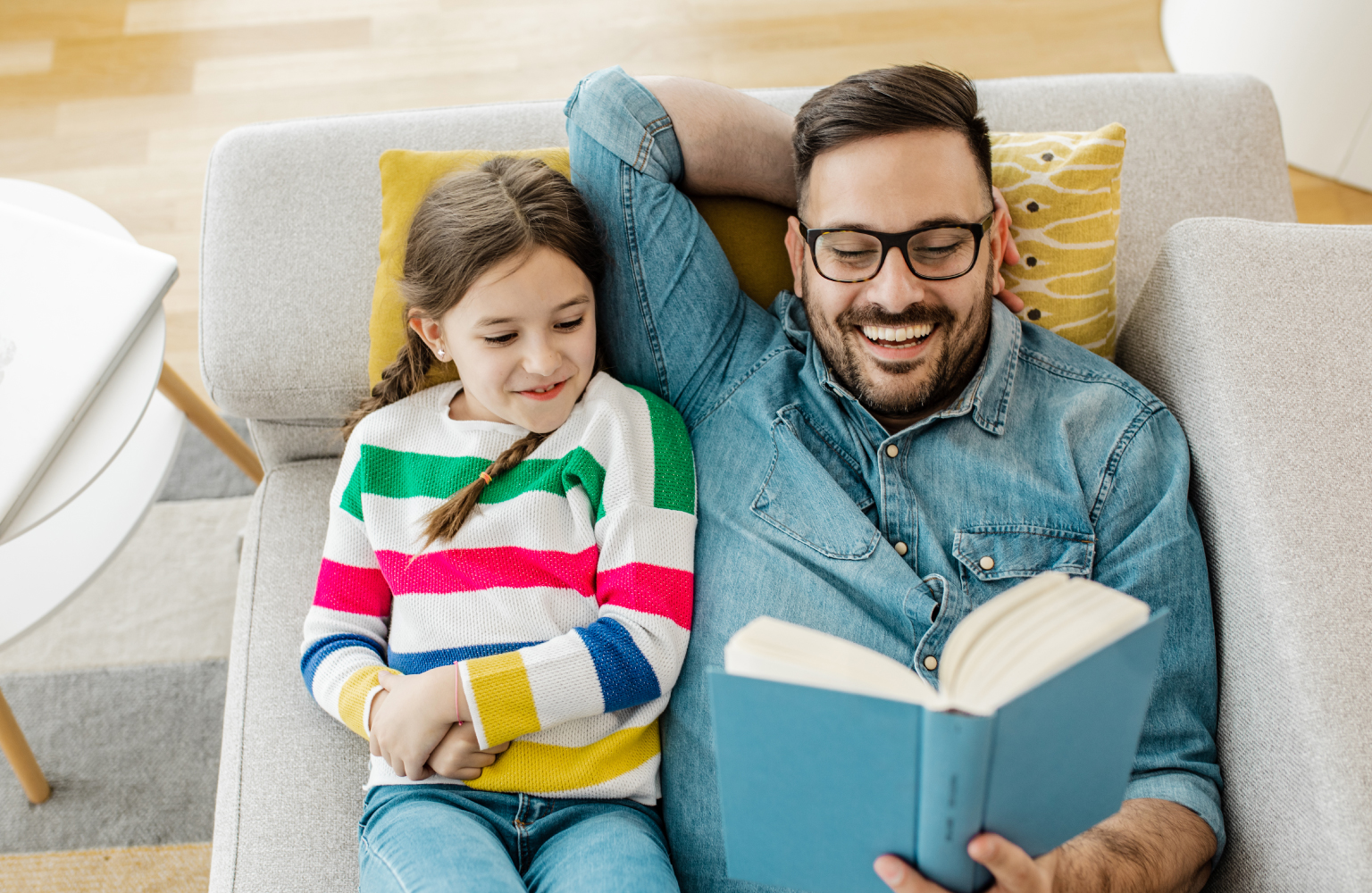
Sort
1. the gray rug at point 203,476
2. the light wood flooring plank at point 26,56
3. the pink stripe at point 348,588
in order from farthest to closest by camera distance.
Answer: the light wood flooring plank at point 26,56 → the gray rug at point 203,476 → the pink stripe at point 348,588

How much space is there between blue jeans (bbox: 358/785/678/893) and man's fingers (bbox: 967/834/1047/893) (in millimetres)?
452

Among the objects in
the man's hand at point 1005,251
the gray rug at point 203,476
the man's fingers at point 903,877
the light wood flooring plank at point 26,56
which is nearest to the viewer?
the man's fingers at point 903,877

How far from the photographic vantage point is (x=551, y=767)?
4.02 ft

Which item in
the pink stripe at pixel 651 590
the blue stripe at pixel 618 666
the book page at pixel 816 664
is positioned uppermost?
the book page at pixel 816 664

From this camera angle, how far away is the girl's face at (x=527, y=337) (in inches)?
49.8

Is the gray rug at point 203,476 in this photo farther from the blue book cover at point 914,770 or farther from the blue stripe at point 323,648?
the blue book cover at point 914,770

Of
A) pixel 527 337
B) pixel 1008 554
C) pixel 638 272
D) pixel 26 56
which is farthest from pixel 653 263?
pixel 26 56

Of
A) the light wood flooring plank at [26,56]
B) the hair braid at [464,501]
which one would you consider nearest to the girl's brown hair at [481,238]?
the hair braid at [464,501]

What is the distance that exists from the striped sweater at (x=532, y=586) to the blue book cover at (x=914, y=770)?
1.17 ft

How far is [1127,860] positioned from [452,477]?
972mm

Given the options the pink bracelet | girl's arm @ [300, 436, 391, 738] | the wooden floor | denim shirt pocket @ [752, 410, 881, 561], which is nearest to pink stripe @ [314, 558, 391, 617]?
girl's arm @ [300, 436, 391, 738]

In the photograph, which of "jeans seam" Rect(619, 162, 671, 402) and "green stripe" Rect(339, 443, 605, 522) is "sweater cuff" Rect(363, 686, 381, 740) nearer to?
"green stripe" Rect(339, 443, 605, 522)

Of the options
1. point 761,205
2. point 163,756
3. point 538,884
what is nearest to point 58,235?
point 163,756

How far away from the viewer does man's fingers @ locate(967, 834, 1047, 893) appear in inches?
32.2
